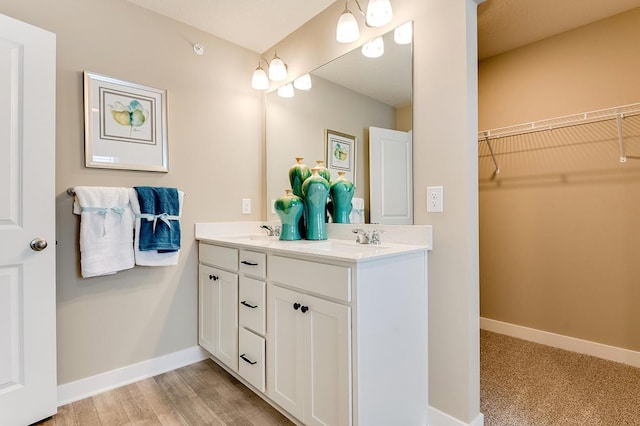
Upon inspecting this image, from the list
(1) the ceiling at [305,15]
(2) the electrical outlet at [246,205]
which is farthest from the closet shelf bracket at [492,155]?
(2) the electrical outlet at [246,205]

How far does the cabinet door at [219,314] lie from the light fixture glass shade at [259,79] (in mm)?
1404

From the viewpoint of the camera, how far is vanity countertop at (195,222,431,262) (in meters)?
1.30

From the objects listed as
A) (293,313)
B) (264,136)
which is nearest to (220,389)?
(293,313)

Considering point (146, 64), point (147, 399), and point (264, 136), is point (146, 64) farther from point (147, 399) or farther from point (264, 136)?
point (147, 399)

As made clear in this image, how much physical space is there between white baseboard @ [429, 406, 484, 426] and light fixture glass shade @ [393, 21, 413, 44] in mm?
1860

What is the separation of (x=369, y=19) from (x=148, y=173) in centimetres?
161

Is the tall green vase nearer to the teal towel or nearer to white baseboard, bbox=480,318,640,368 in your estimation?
the teal towel

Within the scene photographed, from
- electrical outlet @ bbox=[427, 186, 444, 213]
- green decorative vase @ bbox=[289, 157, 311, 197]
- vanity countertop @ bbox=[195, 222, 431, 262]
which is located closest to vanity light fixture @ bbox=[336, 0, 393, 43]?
green decorative vase @ bbox=[289, 157, 311, 197]

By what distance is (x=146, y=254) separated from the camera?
6.42 ft

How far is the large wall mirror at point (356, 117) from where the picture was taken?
5.65 feet

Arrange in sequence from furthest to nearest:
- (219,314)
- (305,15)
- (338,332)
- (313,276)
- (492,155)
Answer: (492,155) < (305,15) < (219,314) < (313,276) < (338,332)

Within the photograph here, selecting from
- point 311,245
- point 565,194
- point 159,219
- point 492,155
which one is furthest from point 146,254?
point 565,194

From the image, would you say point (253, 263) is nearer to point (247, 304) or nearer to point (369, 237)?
point (247, 304)

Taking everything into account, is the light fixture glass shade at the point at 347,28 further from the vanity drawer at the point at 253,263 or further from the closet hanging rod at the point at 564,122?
the closet hanging rod at the point at 564,122
